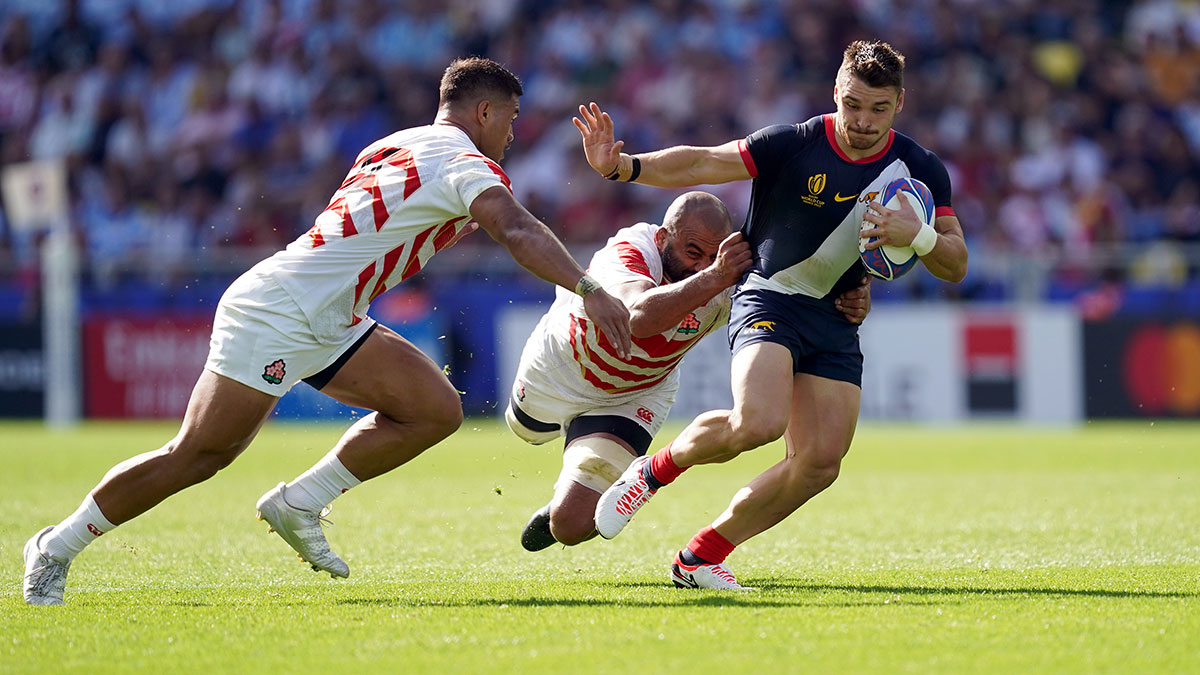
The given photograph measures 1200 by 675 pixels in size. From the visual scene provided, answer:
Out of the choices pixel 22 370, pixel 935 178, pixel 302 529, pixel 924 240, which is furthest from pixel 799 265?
pixel 22 370

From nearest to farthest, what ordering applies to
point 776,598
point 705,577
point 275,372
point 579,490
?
point 776,598 → point 275,372 → point 705,577 → point 579,490

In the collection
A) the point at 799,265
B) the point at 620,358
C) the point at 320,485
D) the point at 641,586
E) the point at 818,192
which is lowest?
the point at 641,586

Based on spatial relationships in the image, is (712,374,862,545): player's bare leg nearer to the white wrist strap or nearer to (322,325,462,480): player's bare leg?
the white wrist strap

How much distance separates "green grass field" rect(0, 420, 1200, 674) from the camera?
467 cm

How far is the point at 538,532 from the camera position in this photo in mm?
7090

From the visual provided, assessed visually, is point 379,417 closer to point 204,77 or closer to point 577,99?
point 577,99

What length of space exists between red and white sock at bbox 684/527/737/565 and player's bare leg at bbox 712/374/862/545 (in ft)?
0.11

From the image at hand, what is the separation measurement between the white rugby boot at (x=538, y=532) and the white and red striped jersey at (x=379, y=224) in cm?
149

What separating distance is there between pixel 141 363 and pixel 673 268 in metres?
12.7

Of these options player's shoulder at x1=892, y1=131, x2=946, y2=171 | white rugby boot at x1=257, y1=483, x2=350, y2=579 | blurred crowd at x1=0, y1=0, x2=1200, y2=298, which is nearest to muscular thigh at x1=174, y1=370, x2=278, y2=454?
white rugby boot at x1=257, y1=483, x2=350, y2=579

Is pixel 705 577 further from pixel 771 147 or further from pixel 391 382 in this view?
pixel 771 147

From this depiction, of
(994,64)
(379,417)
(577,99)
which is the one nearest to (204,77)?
(577,99)

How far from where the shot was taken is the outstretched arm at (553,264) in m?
5.74

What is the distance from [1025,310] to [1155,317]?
1461mm
